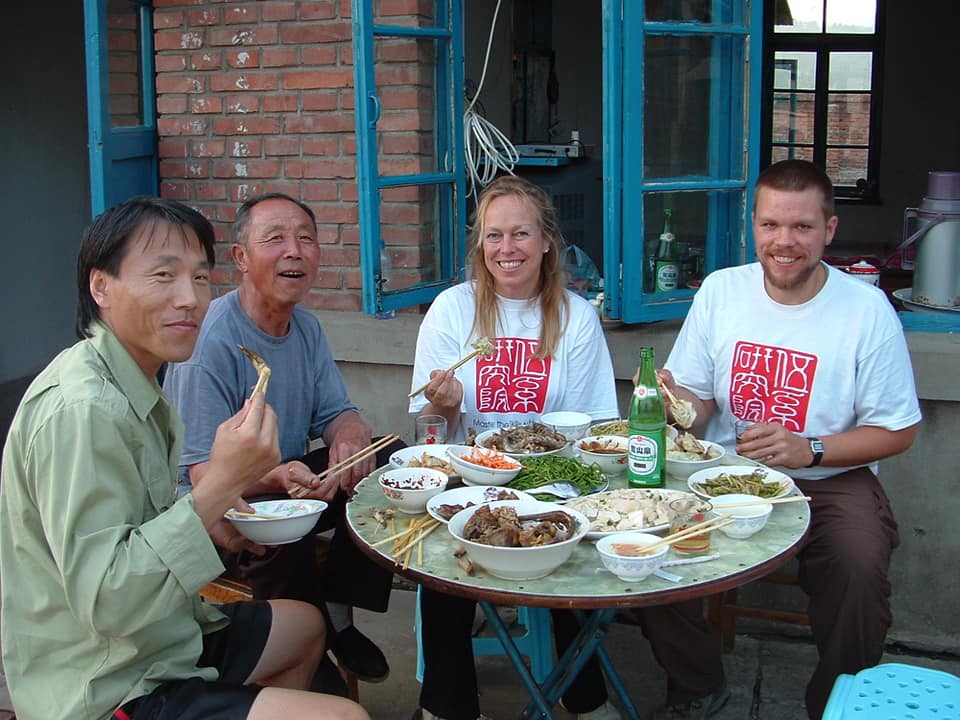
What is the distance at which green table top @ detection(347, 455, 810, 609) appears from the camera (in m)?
1.95

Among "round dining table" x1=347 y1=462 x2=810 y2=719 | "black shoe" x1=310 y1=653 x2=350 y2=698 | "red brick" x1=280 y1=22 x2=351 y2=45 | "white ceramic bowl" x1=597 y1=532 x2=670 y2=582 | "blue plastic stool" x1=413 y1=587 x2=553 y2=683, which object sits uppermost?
"red brick" x1=280 y1=22 x2=351 y2=45

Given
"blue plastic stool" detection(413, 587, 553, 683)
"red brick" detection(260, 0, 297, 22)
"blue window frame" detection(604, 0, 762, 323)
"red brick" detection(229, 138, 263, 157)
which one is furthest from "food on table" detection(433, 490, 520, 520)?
"red brick" detection(260, 0, 297, 22)

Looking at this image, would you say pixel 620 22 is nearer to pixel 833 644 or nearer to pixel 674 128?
pixel 674 128

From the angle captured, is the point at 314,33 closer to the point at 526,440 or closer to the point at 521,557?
the point at 526,440

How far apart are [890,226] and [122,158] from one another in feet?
29.0

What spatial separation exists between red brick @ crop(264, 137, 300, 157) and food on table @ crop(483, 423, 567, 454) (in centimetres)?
207

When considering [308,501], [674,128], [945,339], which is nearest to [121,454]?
[308,501]

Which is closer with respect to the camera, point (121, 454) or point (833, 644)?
point (121, 454)

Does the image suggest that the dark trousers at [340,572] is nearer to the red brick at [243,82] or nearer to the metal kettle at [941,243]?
the red brick at [243,82]

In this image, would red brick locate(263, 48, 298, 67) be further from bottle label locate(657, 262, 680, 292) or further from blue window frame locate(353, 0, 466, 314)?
bottle label locate(657, 262, 680, 292)

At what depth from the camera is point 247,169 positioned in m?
4.41

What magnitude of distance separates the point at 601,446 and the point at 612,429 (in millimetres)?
175

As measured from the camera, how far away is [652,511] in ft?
7.22

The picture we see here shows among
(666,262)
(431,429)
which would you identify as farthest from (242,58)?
(431,429)
